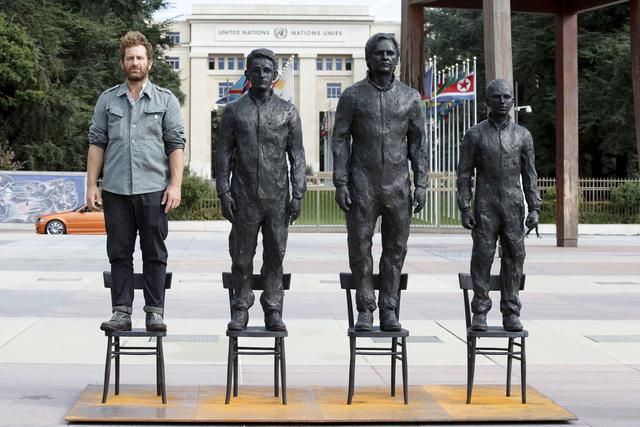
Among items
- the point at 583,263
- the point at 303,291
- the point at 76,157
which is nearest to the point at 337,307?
the point at 303,291

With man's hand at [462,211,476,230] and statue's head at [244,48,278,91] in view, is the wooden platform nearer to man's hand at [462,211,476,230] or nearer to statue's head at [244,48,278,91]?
man's hand at [462,211,476,230]

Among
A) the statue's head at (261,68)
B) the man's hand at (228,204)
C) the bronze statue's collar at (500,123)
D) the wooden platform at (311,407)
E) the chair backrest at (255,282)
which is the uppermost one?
the statue's head at (261,68)

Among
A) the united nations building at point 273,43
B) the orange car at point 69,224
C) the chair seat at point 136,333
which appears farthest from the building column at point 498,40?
the united nations building at point 273,43

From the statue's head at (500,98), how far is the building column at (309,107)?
7553cm

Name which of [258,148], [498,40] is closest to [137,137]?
[258,148]

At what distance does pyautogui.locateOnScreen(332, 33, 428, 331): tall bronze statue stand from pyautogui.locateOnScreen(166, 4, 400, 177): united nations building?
7616cm

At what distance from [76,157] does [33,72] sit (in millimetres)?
4937

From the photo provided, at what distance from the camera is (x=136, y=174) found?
7055 mm

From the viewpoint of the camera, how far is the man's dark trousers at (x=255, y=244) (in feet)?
23.3

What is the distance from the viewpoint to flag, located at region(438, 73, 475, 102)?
31250 mm

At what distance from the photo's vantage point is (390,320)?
7.18m

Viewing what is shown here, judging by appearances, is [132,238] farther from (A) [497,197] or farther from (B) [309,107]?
(B) [309,107]

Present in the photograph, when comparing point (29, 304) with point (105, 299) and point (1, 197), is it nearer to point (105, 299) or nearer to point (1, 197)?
point (105, 299)

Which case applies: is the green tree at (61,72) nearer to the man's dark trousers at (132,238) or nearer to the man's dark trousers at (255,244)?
→ the man's dark trousers at (132,238)
